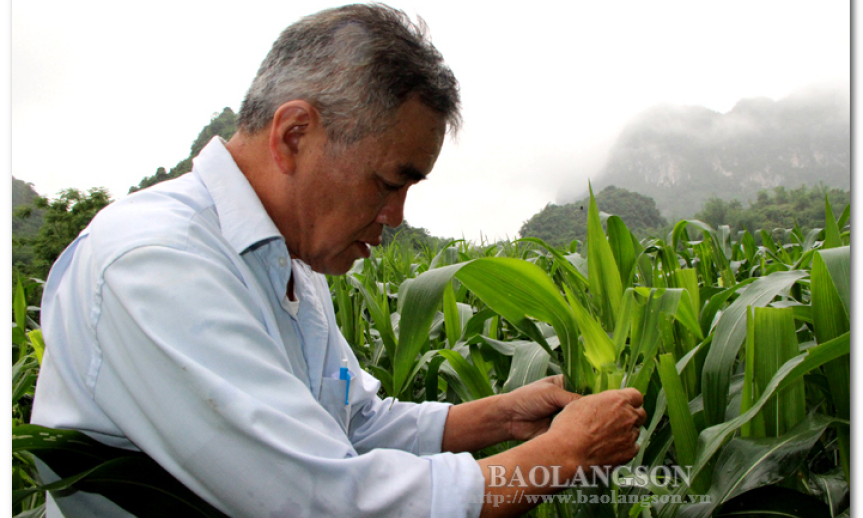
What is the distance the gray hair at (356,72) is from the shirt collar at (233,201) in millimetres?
102

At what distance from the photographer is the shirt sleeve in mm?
596

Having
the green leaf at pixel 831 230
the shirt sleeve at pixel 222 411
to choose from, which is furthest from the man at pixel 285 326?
the green leaf at pixel 831 230

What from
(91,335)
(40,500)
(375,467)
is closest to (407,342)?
(375,467)

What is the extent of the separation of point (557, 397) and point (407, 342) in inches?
13.5

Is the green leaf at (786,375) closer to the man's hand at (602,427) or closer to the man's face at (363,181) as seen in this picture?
the man's hand at (602,427)

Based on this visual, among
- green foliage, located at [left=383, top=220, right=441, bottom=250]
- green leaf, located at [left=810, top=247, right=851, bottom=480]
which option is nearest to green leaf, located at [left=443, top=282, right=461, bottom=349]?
green leaf, located at [left=810, top=247, right=851, bottom=480]

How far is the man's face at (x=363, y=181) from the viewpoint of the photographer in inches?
34.8

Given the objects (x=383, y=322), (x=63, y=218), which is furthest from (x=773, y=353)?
(x=63, y=218)

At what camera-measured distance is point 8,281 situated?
1.03m

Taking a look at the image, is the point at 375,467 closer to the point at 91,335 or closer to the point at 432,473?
the point at 432,473

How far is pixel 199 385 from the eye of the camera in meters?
0.59

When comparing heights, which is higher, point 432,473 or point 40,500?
point 432,473

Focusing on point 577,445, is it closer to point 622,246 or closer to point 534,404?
point 534,404

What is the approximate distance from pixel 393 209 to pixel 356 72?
Answer: 0.83ft
